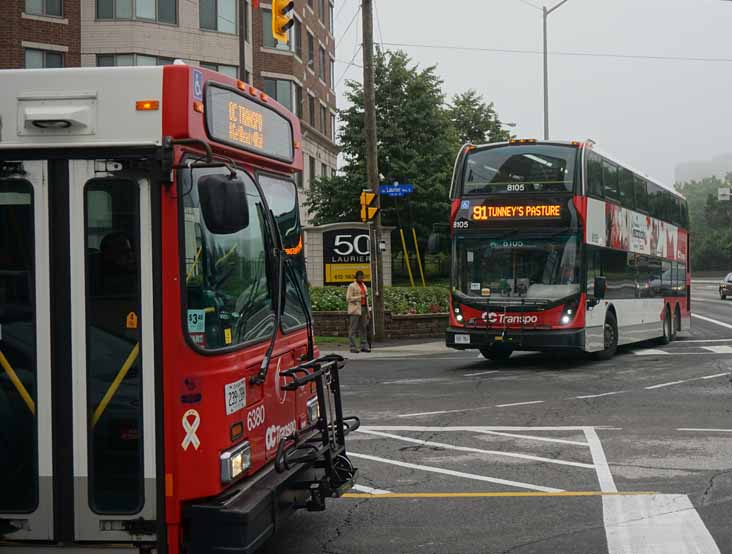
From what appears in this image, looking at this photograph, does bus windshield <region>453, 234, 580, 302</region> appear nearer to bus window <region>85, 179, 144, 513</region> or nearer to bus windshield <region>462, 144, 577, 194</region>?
bus windshield <region>462, 144, 577, 194</region>

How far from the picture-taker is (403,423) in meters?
11.1

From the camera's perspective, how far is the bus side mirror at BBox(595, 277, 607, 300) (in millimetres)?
17883

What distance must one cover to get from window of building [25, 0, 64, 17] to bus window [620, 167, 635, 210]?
21.5 meters

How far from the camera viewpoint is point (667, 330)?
24.8 meters

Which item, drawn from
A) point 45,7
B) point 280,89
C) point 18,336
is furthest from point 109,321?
point 280,89

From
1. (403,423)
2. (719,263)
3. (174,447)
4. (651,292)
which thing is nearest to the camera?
(174,447)

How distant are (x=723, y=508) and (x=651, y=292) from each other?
55.0ft

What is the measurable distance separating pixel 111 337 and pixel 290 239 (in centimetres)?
192

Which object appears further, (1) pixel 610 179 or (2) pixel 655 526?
(1) pixel 610 179

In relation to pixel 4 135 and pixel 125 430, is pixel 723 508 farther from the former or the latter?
pixel 4 135

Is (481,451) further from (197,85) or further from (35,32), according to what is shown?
(35,32)

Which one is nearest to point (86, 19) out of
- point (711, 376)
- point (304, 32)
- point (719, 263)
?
point (304, 32)

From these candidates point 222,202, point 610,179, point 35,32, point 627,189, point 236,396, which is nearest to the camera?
point 222,202

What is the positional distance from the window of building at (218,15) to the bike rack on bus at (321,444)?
3128 centimetres
